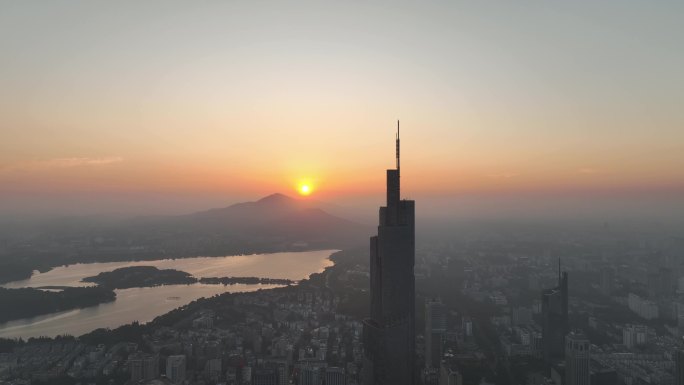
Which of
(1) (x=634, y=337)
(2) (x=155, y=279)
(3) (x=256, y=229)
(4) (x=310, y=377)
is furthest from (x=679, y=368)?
(3) (x=256, y=229)

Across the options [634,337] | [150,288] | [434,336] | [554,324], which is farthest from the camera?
[150,288]

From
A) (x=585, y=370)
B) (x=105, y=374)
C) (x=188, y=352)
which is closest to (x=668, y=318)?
(x=585, y=370)

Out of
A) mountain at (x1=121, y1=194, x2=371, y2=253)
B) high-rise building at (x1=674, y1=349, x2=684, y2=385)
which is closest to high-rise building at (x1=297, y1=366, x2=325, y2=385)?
high-rise building at (x1=674, y1=349, x2=684, y2=385)

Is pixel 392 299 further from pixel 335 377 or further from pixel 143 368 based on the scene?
pixel 143 368

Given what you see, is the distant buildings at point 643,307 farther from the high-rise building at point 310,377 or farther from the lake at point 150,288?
the lake at point 150,288

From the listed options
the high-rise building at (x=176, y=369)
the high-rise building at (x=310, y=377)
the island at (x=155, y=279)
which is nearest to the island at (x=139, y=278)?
the island at (x=155, y=279)

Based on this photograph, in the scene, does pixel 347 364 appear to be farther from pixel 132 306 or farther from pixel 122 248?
pixel 122 248
